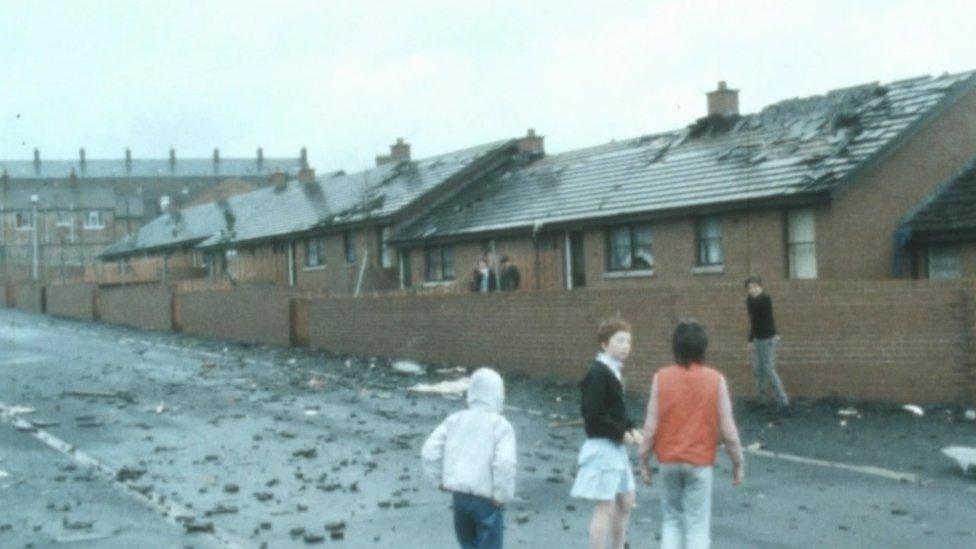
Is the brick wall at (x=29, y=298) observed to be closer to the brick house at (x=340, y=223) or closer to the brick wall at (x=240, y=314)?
the brick house at (x=340, y=223)

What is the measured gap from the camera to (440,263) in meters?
38.1

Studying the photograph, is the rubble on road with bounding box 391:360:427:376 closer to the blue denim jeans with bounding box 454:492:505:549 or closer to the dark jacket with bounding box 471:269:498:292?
the dark jacket with bounding box 471:269:498:292

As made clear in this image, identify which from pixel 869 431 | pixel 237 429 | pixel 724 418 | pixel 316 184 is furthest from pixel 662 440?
pixel 316 184

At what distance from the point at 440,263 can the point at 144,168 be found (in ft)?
400

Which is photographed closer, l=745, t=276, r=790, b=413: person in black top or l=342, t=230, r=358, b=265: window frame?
l=745, t=276, r=790, b=413: person in black top

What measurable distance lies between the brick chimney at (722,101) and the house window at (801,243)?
7.90 m

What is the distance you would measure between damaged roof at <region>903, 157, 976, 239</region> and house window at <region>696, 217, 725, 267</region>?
3873 millimetres

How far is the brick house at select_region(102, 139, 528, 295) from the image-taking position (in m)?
41.6

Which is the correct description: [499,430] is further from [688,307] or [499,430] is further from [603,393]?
[688,307]

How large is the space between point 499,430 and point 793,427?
10.0 meters

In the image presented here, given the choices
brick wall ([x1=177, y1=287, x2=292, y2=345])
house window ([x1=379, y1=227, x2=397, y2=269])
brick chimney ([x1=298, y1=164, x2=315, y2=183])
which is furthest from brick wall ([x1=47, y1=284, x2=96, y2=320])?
house window ([x1=379, y1=227, x2=397, y2=269])

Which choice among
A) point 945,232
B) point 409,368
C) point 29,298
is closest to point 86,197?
point 29,298

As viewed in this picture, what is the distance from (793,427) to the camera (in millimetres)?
16922

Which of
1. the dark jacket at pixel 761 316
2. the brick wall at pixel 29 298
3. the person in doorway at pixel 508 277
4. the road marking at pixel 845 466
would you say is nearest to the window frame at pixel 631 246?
the person in doorway at pixel 508 277
